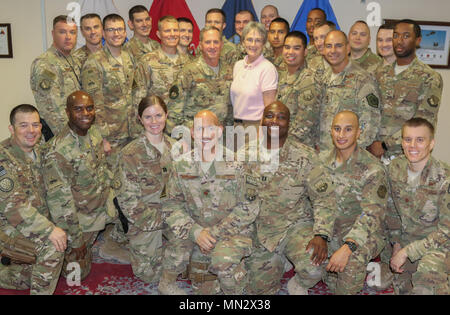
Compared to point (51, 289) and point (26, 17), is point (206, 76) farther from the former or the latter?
point (26, 17)

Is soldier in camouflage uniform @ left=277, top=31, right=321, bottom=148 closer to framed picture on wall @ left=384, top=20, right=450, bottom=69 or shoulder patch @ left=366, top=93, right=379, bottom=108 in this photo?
shoulder patch @ left=366, top=93, right=379, bottom=108

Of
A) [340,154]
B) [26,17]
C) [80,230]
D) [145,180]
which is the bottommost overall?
[80,230]

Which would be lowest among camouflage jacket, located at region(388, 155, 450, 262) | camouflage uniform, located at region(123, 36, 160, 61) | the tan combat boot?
the tan combat boot

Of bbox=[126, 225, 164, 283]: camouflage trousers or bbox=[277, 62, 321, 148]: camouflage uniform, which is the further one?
bbox=[277, 62, 321, 148]: camouflage uniform

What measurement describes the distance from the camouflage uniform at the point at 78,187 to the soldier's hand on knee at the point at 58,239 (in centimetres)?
31

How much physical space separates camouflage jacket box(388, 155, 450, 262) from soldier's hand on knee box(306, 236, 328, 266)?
563 mm

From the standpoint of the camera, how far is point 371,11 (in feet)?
21.4

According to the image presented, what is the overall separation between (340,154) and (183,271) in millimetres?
1521

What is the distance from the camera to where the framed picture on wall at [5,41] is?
6.50 metres

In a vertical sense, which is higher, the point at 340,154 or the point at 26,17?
the point at 26,17

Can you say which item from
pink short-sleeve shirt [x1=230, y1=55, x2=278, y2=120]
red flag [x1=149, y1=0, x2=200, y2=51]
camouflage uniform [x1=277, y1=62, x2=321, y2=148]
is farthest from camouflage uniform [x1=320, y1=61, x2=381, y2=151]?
red flag [x1=149, y1=0, x2=200, y2=51]

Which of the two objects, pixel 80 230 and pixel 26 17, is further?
pixel 26 17

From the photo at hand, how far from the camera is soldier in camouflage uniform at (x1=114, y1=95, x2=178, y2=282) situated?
363 cm

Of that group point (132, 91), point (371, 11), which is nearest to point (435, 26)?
point (371, 11)
